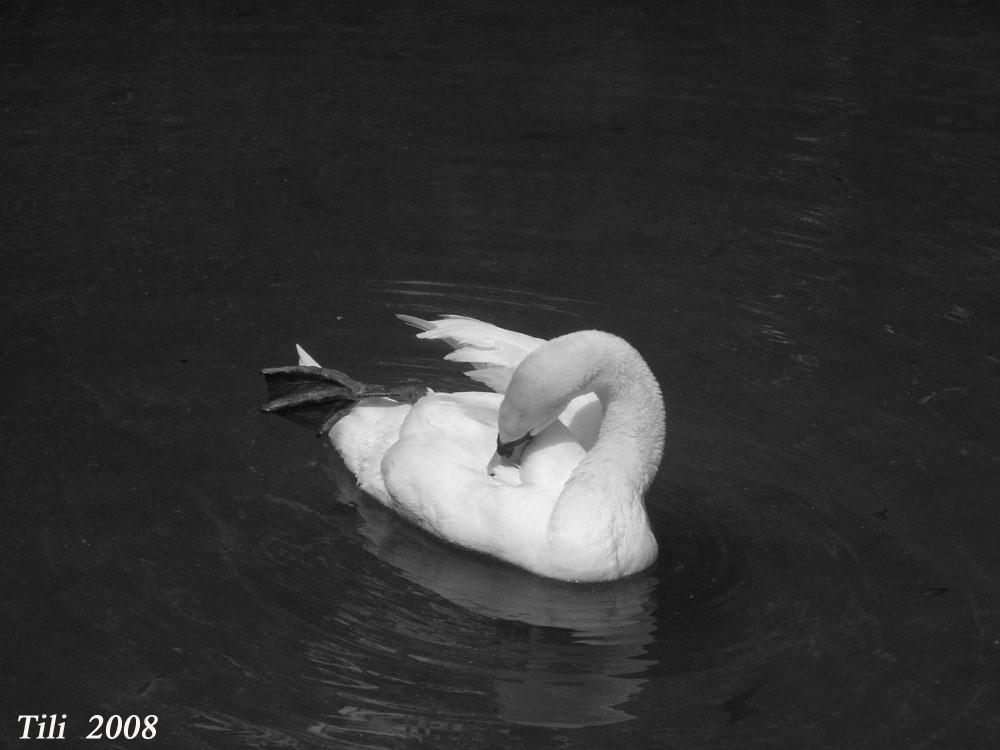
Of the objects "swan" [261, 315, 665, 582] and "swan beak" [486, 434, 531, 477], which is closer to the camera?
"swan" [261, 315, 665, 582]

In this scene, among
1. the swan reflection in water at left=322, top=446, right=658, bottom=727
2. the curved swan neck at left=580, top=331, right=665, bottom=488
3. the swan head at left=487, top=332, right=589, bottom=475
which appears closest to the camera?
the swan reflection in water at left=322, top=446, right=658, bottom=727

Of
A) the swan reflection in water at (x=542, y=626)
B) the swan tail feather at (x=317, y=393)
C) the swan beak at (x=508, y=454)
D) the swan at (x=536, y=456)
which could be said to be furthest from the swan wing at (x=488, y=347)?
the swan reflection in water at (x=542, y=626)

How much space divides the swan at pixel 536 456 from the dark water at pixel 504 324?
0.14 m

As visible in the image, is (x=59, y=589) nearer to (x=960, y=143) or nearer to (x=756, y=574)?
(x=756, y=574)

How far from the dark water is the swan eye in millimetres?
408

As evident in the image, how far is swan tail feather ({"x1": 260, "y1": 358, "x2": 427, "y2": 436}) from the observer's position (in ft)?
20.8

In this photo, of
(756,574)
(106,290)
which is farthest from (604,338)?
(106,290)

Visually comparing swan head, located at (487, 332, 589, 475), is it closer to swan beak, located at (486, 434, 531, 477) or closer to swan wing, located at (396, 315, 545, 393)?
swan beak, located at (486, 434, 531, 477)

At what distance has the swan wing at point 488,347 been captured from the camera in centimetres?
583

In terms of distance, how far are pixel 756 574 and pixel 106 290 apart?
11.6 ft

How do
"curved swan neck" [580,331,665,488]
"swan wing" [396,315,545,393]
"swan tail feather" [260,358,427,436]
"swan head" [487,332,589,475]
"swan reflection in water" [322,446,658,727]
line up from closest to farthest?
"swan reflection in water" [322,446,658,727] → "swan head" [487,332,589,475] → "curved swan neck" [580,331,665,488] → "swan wing" [396,315,545,393] → "swan tail feather" [260,358,427,436]

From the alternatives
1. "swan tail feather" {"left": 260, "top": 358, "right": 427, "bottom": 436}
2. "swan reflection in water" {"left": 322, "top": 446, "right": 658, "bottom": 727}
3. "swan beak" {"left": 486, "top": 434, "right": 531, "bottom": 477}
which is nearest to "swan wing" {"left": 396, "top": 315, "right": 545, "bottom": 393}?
"swan beak" {"left": 486, "top": 434, "right": 531, "bottom": 477}

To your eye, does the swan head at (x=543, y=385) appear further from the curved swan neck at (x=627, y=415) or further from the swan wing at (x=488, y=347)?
the swan wing at (x=488, y=347)

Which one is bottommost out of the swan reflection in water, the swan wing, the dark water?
the swan reflection in water
